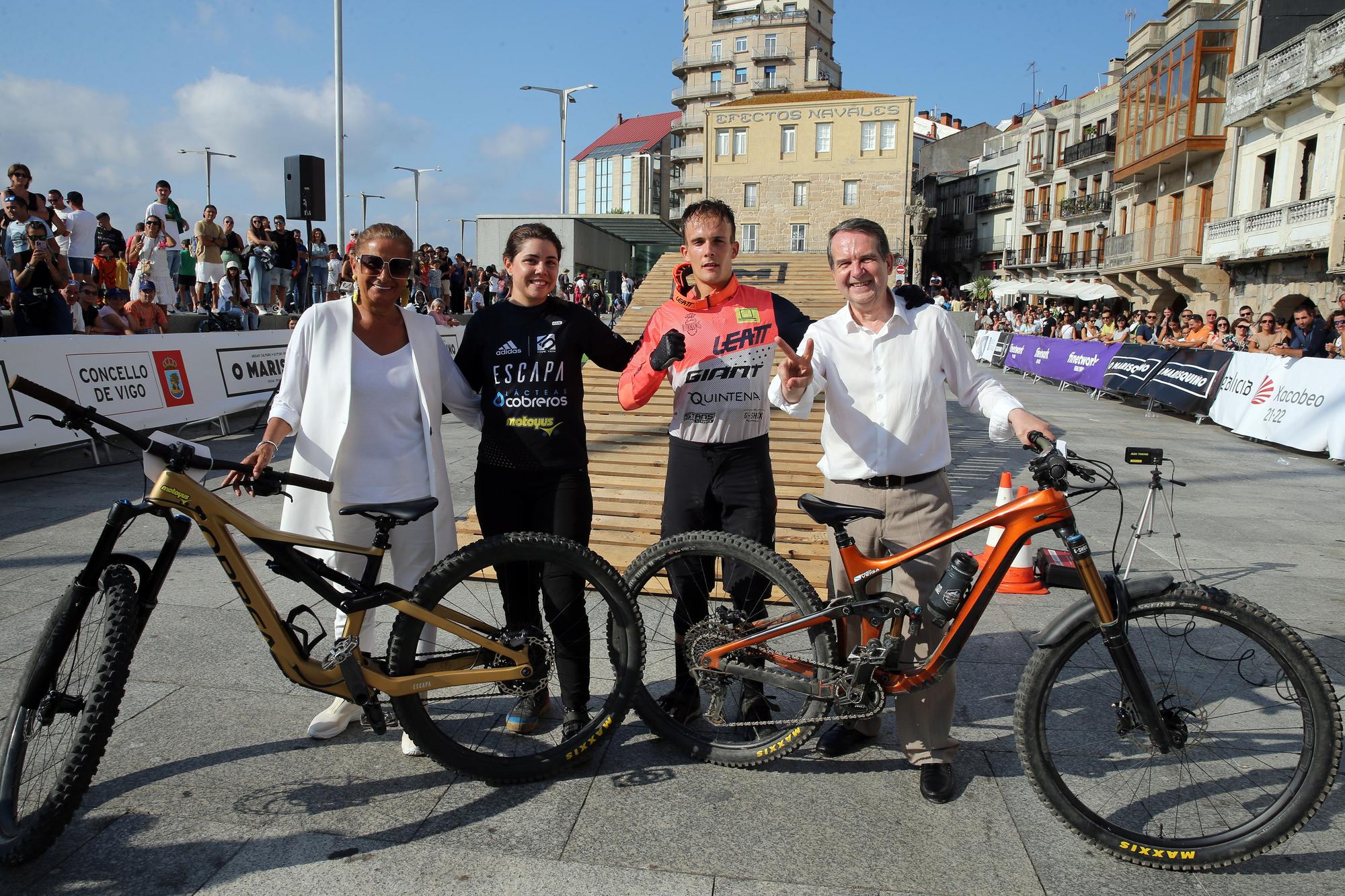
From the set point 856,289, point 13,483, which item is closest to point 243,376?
point 13,483

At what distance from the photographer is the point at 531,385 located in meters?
3.26

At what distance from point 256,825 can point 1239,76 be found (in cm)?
3627

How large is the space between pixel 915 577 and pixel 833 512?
0.42 meters

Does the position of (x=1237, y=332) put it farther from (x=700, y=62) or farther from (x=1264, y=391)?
(x=700, y=62)

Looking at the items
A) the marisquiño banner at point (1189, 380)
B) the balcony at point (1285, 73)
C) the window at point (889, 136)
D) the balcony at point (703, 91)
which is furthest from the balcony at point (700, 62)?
the marisquiño banner at point (1189, 380)

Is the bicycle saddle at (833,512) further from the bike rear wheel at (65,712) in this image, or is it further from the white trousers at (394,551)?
the bike rear wheel at (65,712)

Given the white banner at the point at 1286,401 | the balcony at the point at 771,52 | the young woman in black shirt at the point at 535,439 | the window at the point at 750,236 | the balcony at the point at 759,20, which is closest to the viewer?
the young woman in black shirt at the point at 535,439

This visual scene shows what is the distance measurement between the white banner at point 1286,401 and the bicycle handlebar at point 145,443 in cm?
1140

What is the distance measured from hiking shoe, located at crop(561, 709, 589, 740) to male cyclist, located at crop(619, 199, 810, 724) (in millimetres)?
359

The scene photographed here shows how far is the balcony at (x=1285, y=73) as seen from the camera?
2419cm

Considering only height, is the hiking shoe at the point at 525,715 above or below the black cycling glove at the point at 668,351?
below

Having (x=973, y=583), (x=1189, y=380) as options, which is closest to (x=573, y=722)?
(x=973, y=583)

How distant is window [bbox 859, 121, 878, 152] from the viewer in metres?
45.1

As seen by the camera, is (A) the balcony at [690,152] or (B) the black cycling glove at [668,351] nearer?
(B) the black cycling glove at [668,351]
